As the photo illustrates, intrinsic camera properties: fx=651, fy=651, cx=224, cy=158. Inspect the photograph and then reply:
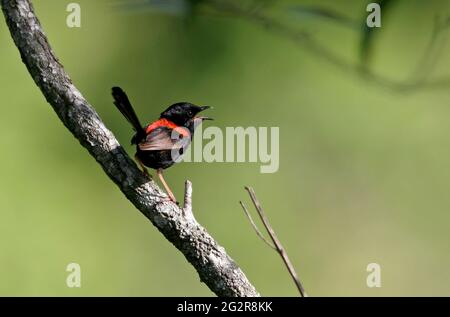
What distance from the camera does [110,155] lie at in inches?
73.6

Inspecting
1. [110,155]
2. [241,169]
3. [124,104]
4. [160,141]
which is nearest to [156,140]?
[160,141]

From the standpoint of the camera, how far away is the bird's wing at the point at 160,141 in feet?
8.04

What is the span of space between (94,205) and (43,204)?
0.43 metres

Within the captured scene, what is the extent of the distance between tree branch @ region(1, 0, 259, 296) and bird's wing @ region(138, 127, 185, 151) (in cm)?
→ 55

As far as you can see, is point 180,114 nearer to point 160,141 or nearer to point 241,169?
point 160,141

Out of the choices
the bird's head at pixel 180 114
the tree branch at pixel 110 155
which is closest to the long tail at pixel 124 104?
the bird's head at pixel 180 114

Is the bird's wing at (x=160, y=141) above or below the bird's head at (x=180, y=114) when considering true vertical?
below

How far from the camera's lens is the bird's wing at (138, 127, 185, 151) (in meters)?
2.45

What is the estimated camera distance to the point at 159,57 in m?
5.76

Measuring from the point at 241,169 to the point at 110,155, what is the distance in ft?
12.3

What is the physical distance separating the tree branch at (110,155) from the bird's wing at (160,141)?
547mm

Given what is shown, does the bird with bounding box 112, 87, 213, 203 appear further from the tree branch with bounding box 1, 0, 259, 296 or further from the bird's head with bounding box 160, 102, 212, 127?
the tree branch with bounding box 1, 0, 259, 296

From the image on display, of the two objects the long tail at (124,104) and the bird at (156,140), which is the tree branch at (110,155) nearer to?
the bird at (156,140)

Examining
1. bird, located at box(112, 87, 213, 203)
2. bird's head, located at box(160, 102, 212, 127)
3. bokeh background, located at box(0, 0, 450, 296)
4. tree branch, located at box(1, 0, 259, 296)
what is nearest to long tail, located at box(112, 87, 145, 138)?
bird, located at box(112, 87, 213, 203)
